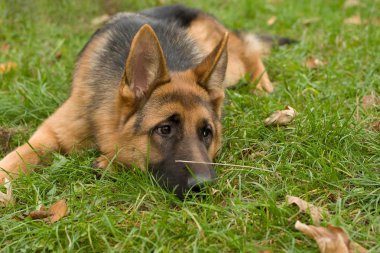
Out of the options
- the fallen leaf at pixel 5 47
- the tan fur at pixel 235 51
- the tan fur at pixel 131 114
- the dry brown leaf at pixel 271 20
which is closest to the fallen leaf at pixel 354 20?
the dry brown leaf at pixel 271 20

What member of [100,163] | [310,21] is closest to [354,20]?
[310,21]

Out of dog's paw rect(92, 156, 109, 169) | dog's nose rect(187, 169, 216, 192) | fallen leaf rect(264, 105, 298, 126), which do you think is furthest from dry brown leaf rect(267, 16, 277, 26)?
dog's nose rect(187, 169, 216, 192)

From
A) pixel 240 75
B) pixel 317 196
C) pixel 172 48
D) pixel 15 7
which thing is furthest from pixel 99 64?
pixel 15 7

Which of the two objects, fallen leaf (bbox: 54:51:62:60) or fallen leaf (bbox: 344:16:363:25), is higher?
fallen leaf (bbox: 54:51:62:60)

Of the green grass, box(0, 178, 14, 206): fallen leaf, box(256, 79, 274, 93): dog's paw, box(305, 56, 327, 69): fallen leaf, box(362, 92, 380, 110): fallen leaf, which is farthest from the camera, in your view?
box(305, 56, 327, 69): fallen leaf

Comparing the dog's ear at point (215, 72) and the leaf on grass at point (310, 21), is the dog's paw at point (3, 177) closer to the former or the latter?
the dog's ear at point (215, 72)

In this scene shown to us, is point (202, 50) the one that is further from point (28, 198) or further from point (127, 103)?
point (28, 198)

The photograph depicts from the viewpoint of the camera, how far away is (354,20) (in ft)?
27.3

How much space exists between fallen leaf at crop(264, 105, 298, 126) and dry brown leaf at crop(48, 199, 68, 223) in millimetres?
2133

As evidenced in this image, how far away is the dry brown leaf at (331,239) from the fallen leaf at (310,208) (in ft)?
0.42

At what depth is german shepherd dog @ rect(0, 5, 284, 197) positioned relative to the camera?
421 centimetres

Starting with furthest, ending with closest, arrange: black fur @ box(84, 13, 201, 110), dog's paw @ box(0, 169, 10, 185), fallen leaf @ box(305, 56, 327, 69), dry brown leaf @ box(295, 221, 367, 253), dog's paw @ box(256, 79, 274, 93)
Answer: fallen leaf @ box(305, 56, 327, 69) → dog's paw @ box(256, 79, 274, 93) → black fur @ box(84, 13, 201, 110) → dog's paw @ box(0, 169, 10, 185) → dry brown leaf @ box(295, 221, 367, 253)

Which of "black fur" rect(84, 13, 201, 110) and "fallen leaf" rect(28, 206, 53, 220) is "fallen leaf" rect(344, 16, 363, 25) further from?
"fallen leaf" rect(28, 206, 53, 220)

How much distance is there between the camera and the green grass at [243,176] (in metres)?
3.50
